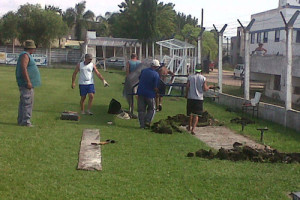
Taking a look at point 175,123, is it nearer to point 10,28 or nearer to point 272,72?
point 272,72

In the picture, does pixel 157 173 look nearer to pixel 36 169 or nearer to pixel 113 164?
pixel 113 164

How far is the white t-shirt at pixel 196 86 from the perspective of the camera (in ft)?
33.5

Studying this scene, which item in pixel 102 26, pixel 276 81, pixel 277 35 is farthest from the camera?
pixel 102 26

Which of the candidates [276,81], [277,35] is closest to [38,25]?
[277,35]

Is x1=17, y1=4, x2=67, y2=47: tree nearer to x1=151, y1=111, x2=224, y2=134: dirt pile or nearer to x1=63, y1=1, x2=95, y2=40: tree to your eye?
x1=63, y1=1, x2=95, y2=40: tree

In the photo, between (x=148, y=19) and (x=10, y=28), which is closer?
(x=148, y=19)

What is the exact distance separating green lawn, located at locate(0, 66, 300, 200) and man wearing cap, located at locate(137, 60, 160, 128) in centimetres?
45

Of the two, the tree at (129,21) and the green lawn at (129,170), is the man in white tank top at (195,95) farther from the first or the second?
the tree at (129,21)

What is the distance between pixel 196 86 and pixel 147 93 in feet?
3.84

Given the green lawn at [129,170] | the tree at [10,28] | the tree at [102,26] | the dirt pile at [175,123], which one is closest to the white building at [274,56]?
the dirt pile at [175,123]

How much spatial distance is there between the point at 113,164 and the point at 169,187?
→ 4.20 ft

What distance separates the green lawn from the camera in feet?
17.7

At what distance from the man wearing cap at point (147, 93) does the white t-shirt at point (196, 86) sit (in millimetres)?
821

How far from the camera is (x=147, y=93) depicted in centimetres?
1029
